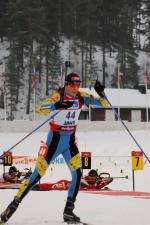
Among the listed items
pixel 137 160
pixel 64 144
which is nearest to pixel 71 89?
pixel 64 144

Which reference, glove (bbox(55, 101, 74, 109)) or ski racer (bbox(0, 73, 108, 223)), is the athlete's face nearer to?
ski racer (bbox(0, 73, 108, 223))

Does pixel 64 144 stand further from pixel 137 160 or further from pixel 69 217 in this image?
pixel 137 160

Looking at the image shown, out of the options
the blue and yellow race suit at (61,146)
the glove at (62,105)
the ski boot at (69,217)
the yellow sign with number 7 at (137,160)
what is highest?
the glove at (62,105)

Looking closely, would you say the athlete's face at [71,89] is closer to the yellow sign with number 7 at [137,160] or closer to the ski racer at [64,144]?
the ski racer at [64,144]

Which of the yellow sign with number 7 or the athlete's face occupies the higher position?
the athlete's face

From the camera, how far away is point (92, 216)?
261 inches

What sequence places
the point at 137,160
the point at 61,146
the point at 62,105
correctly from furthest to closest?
the point at 137,160 < the point at 61,146 < the point at 62,105

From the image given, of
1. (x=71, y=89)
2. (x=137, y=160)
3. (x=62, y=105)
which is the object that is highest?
(x=71, y=89)

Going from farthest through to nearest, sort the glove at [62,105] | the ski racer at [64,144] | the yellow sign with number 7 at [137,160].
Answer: the yellow sign with number 7 at [137,160], the ski racer at [64,144], the glove at [62,105]

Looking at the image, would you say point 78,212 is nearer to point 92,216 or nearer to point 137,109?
point 92,216

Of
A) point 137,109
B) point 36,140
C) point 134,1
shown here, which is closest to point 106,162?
point 36,140

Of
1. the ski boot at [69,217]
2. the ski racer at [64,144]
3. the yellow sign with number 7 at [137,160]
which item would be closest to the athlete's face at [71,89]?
the ski racer at [64,144]

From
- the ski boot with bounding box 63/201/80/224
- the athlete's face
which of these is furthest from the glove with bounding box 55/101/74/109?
the ski boot with bounding box 63/201/80/224

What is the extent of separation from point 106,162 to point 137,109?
121 feet
